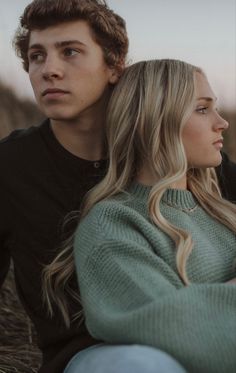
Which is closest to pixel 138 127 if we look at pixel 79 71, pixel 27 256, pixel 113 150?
pixel 113 150

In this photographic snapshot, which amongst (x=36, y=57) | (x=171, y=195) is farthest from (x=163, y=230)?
(x=36, y=57)

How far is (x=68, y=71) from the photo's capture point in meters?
2.89

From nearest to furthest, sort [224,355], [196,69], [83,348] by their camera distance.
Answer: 1. [224,355]
2. [83,348]
3. [196,69]

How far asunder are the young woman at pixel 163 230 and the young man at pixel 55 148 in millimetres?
136

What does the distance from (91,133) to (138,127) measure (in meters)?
0.27

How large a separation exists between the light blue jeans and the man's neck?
842mm

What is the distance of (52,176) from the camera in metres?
2.93

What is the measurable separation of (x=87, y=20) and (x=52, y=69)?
0.81 ft

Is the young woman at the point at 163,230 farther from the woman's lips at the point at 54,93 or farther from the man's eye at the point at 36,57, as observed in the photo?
the man's eye at the point at 36,57

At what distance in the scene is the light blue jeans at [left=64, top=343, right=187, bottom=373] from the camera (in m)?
2.17

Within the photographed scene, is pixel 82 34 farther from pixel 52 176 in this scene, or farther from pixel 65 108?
pixel 52 176

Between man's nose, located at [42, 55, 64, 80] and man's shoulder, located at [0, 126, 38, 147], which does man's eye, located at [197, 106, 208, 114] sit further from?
man's shoulder, located at [0, 126, 38, 147]

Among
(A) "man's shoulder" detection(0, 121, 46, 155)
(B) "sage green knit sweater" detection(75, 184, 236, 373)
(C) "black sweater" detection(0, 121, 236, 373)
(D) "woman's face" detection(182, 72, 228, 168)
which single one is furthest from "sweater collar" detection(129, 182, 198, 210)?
(A) "man's shoulder" detection(0, 121, 46, 155)

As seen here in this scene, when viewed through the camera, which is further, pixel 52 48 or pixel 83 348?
pixel 52 48
